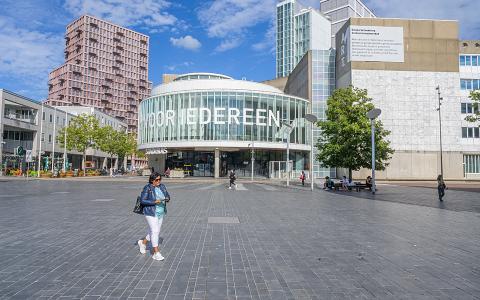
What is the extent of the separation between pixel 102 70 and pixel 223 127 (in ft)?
311

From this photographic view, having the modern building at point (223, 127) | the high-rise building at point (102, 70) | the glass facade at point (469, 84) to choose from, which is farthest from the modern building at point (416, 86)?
the high-rise building at point (102, 70)

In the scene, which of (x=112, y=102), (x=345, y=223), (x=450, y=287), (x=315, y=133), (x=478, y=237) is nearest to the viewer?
(x=450, y=287)

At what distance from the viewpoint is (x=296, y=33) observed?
405 ft

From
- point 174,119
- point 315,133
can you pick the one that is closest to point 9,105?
point 174,119

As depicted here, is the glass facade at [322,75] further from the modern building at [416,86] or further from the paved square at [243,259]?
the paved square at [243,259]

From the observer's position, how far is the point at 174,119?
5541cm

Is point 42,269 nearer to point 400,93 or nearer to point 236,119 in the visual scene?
point 236,119

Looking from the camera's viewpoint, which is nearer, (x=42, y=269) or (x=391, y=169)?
(x=42, y=269)

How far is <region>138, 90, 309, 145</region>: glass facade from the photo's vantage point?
53.2 m

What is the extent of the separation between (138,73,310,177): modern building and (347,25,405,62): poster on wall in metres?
12.1

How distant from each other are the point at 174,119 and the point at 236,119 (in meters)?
10.2

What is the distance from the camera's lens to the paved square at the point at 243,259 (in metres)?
4.68

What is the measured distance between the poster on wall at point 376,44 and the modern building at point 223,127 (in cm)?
1207

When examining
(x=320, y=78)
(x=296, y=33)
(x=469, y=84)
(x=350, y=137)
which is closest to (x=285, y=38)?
(x=296, y=33)
